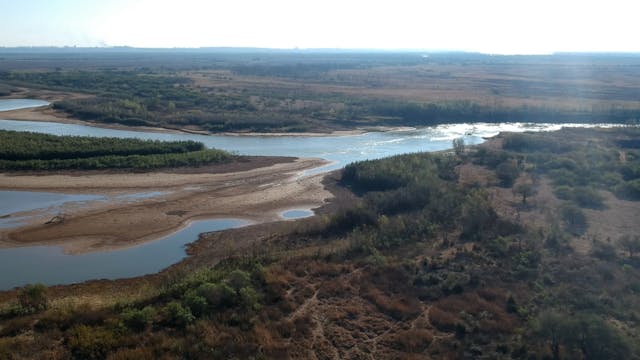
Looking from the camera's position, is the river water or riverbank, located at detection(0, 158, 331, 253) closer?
the river water

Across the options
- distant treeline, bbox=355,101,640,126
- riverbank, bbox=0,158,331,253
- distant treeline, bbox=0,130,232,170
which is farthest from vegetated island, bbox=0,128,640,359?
distant treeline, bbox=355,101,640,126

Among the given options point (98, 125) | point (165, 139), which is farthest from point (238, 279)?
point (98, 125)

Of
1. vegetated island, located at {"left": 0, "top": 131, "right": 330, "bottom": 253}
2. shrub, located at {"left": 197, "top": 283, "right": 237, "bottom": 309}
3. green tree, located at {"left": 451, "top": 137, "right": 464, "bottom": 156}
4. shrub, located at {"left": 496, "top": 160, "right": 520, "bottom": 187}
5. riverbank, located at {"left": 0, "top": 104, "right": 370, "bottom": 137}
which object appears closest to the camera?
shrub, located at {"left": 197, "top": 283, "right": 237, "bottom": 309}

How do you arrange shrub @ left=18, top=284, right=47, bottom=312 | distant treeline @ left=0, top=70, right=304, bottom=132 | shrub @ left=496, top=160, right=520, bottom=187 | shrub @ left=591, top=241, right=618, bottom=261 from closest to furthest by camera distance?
shrub @ left=18, top=284, right=47, bottom=312, shrub @ left=591, top=241, right=618, bottom=261, shrub @ left=496, top=160, right=520, bottom=187, distant treeline @ left=0, top=70, right=304, bottom=132

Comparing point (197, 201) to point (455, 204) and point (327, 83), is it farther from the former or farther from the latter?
point (327, 83)

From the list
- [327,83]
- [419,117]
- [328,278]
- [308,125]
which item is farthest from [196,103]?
[328,278]

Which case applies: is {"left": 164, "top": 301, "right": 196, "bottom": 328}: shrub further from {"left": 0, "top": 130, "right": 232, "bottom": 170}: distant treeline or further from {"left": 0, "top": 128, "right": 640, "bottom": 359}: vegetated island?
{"left": 0, "top": 130, "right": 232, "bottom": 170}: distant treeline
